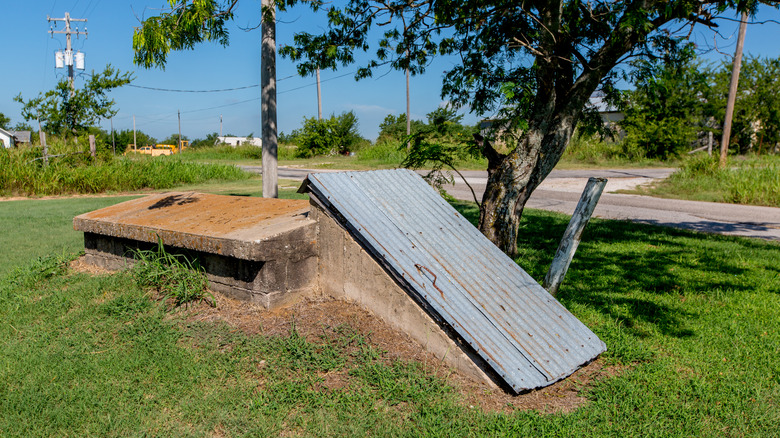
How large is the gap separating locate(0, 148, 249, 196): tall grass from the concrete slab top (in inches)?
427

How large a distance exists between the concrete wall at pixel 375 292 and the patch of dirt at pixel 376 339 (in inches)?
2.2

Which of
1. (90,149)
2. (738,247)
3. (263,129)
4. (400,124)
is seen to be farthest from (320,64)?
(400,124)

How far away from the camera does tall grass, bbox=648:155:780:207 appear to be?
41.9 feet

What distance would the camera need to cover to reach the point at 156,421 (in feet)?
9.13

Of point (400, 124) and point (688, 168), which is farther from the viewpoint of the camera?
point (400, 124)

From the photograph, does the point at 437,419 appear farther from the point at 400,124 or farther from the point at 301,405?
the point at 400,124

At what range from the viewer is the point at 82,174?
15.0 meters

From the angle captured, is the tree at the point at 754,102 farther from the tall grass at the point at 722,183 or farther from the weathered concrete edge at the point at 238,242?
the weathered concrete edge at the point at 238,242

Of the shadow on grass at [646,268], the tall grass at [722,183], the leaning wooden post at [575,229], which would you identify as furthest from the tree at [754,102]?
the leaning wooden post at [575,229]

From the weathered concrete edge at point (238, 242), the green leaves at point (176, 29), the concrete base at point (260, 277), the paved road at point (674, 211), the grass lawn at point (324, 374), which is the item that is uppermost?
the green leaves at point (176, 29)

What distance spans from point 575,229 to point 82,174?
1522 cm

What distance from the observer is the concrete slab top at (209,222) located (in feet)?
12.3

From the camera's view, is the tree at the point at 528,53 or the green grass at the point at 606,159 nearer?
the tree at the point at 528,53

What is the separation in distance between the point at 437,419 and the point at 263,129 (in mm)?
6416
